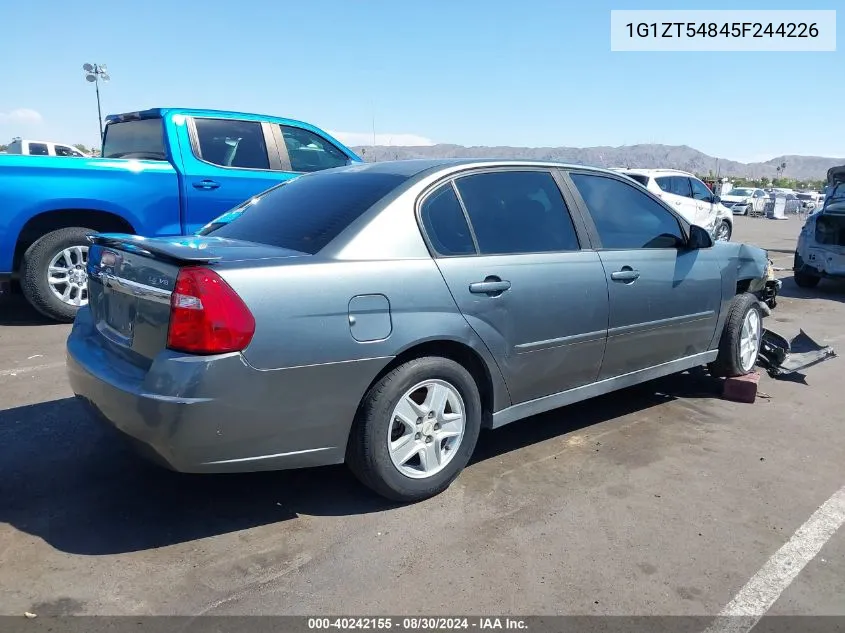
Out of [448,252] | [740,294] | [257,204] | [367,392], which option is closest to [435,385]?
[367,392]

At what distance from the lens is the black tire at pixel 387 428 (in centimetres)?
309

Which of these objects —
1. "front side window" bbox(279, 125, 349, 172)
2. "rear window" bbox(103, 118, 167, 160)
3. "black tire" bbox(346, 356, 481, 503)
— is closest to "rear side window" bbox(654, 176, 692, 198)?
"front side window" bbox(279, 125, 349, 172)

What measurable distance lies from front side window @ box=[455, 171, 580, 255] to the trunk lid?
1012 millimetres

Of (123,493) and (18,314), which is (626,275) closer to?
(123,493)

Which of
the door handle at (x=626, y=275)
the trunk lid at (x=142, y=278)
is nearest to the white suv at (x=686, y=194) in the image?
the door handle at (x=626, y=275)

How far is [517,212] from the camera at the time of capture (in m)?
3.80

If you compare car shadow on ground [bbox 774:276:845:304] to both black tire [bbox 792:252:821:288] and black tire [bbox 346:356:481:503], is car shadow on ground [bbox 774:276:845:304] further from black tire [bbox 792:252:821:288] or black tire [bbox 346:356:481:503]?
black tire [bbox 346:356:481:503]

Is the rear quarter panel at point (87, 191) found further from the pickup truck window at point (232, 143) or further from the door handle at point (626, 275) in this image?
the door handle at point (626, 275)

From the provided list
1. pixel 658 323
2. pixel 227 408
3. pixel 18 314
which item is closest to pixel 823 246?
pixel 658 323

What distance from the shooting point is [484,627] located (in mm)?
2484

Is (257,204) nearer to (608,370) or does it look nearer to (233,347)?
(233,347)

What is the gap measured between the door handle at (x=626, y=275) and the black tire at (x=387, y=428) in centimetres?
120

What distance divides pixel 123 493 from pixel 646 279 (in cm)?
309

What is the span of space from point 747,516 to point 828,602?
26.3 inches
